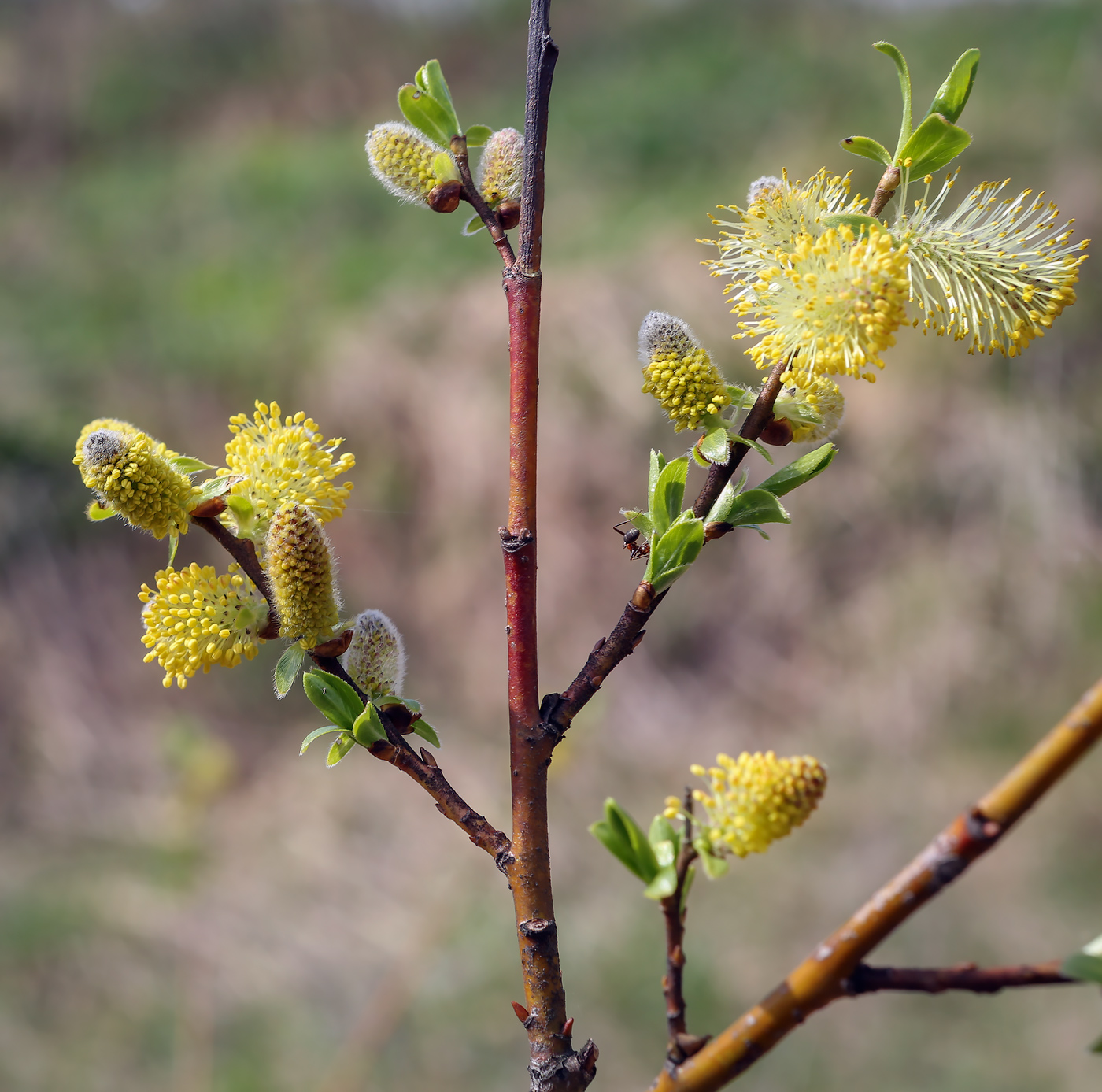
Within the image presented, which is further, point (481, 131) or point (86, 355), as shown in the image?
point (86, 355)

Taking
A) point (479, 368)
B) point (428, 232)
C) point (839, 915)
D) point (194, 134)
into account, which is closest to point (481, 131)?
point (839, 915)

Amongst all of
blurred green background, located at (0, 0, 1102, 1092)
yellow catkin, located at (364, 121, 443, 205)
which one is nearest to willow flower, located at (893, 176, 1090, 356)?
yellow catkin, located at (364, 121, 443, 205)

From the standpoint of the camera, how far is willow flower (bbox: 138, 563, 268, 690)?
1.47 ft

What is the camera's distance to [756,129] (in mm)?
4500

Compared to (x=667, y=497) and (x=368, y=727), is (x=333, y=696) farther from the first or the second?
(x=667, y=497)

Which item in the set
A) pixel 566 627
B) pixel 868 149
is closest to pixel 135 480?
pixel 868 149

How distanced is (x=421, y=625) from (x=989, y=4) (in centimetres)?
413

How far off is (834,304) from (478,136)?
0.21 m

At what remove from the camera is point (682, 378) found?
44 centimetres

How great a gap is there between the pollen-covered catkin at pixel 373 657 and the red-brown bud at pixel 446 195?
21 cm

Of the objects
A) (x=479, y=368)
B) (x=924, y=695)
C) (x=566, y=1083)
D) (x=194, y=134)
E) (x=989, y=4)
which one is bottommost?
(x=566, y=1083)

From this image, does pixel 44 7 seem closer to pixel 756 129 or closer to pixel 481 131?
pixel 756 129

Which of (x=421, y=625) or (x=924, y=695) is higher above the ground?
(x=421, y=625)

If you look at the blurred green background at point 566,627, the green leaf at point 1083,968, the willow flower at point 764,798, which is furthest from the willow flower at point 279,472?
the blurred green background at point 566,627
